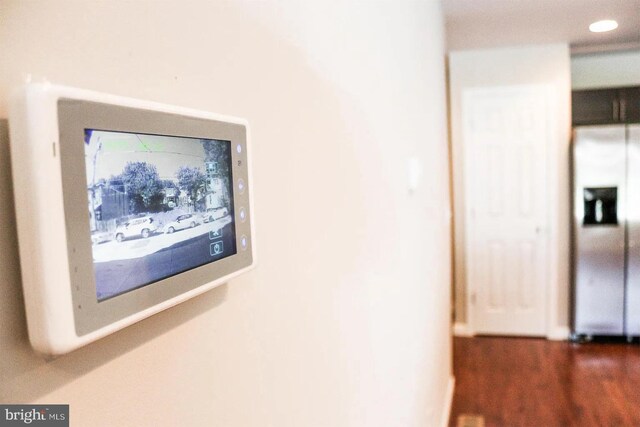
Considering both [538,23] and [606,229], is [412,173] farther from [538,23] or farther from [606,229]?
[606,229]

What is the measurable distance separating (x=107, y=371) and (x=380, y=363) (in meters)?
1.05

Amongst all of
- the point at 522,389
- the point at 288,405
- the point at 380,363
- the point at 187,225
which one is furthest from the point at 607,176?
the point at 187,225

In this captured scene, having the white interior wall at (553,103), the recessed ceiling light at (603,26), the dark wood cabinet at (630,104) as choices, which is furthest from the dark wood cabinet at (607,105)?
the recessed ceiling light at (603,26)

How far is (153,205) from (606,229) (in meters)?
4.51

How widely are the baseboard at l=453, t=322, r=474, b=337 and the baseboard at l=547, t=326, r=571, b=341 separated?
65 centimetres

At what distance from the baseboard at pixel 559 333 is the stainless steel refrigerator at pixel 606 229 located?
0.17m

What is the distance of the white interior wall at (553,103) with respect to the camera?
14.3 feet

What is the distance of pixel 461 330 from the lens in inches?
185

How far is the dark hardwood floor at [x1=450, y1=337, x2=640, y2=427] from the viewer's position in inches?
122

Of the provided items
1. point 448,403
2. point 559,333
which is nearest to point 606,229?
point 559,333

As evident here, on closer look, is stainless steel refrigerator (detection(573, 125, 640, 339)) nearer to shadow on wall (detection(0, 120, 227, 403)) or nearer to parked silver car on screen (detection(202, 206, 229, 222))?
parked silver car on screen (detection(202, 206, 229, 222))

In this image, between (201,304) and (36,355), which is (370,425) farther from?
(36,355)

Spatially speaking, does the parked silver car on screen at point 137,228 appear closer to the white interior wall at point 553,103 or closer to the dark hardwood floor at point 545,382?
the dark hardwood floor at point 545,382

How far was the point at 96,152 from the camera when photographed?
380 mm
